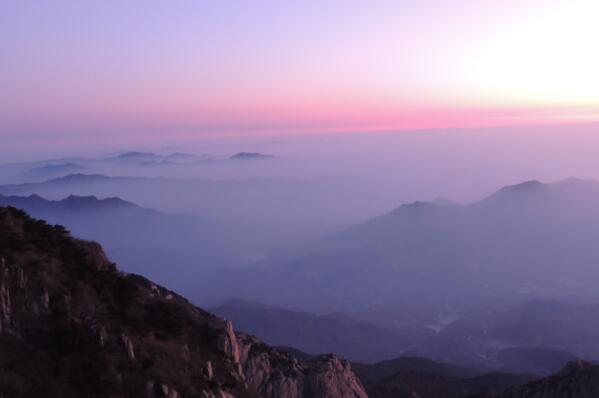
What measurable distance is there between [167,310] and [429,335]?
6528 inches

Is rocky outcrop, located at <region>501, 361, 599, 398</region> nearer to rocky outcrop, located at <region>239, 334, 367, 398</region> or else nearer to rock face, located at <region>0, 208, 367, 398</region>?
rocky outcrop, located at <region>239, 334, 367, 398</region>

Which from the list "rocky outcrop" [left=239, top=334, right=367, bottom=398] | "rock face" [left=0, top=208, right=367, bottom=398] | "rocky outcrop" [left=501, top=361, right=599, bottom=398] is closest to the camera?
"rock face" [left=0, top=208, right=367, bottom=398]

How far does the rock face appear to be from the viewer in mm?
17109

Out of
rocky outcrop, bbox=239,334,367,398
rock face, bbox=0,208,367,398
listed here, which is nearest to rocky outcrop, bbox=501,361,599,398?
rocky outcrop, bbox=239,334,367,398

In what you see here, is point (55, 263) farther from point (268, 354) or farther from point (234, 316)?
point (234, 316)

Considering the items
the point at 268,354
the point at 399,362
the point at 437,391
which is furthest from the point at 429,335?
the point at 268,354

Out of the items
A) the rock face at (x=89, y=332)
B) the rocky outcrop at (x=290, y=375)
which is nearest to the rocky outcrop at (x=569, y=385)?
the rocky outcrop at (x=290, y=375)

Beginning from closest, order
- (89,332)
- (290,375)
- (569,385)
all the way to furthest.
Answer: (89,332), (290,375), (569,385)

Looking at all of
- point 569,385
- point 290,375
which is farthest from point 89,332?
point 569,385

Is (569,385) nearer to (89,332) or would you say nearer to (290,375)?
(290,375)

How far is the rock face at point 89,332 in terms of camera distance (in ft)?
56.1

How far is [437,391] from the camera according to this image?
63.2 m

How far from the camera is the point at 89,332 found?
740 inches

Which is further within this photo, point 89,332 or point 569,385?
point 569,385
